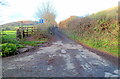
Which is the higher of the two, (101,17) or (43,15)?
(43,15)

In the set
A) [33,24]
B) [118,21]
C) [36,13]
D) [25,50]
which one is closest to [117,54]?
[118,21]

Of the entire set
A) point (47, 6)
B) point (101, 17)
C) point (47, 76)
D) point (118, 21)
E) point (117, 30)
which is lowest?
point (47, 76)

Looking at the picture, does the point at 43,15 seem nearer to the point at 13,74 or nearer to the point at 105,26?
the point at 105,26

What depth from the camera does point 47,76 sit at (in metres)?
3.50

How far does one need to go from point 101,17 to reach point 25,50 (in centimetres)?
830

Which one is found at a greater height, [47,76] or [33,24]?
[33,24]

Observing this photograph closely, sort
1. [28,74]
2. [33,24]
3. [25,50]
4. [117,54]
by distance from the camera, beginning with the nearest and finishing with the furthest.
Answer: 1. [28,74]
2. [117,54]
3. [25,50]
4. [33,24]

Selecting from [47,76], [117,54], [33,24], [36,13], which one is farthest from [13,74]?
[36,13]

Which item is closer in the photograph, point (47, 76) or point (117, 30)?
point (47, 76)

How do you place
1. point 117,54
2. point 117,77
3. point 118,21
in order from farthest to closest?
point 118,21
point 117,54
point 117,77

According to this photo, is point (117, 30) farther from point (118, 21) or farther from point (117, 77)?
point (117, 77)

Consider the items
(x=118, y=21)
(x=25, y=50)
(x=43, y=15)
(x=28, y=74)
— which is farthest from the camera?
(x=43, y=15)

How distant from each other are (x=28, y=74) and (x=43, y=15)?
1676 cm

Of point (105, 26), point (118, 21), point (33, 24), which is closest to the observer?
point (118, 21)
